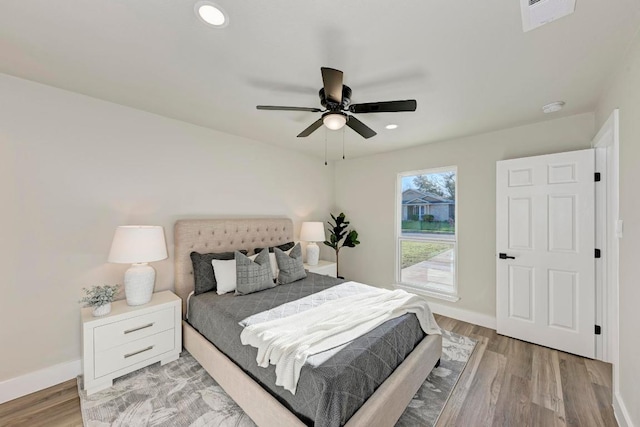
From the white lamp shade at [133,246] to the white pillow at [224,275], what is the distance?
60cm

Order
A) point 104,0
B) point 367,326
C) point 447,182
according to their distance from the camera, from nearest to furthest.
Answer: point 104,0 < point 367,326 < point 447,182

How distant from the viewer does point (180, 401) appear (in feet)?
6.36

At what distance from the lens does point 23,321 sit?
208 centimetres

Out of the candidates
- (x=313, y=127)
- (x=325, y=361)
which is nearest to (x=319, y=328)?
(x=325, y=361)

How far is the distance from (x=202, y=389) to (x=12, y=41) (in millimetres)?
2800

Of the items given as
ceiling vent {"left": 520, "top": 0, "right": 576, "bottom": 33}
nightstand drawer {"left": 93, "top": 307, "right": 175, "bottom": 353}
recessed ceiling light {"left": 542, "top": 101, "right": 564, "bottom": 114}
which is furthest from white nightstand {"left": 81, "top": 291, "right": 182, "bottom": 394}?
recessed ceiling light {"left": 542, "top": 101, "right": 564, "bottom": 114}

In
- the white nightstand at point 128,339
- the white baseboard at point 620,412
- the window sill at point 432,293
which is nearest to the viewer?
the white baseboard at point 620,412

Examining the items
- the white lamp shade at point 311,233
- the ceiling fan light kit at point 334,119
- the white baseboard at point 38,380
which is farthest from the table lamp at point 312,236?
the white baseboard at point 38,380

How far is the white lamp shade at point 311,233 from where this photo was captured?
13.1ft

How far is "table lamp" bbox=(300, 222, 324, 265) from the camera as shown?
4002 millimetres

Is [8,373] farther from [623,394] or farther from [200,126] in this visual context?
[623,394]

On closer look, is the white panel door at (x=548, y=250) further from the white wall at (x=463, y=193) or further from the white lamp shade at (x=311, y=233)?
the white lamp shade at (x=311, y=233)

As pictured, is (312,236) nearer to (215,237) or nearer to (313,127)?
(215,237)

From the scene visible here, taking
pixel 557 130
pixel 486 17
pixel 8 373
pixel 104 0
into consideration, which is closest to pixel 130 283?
pixel 8 373
